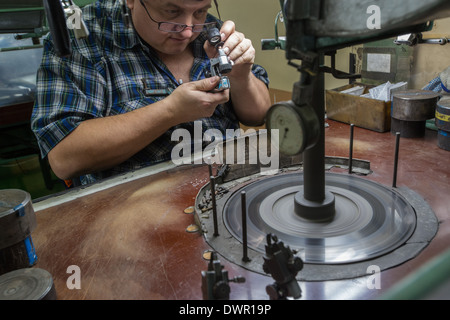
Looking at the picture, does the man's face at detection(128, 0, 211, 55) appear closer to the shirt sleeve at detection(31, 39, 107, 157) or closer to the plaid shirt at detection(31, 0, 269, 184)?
the plaid shirt at detection(31, 0, 269, 184)

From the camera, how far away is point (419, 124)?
1.52 meters

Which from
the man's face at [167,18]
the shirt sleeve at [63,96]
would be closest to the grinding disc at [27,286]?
the shirt sleeve at [63,96]

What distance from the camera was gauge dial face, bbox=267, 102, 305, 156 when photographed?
0.76 metres

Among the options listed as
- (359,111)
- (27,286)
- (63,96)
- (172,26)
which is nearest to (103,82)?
(63,96)

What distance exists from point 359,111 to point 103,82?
3.76 ft

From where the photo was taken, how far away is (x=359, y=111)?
1.68 meters

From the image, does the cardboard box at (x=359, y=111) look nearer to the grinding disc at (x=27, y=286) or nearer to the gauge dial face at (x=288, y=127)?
the gauge dial face at (x=288, y=127)

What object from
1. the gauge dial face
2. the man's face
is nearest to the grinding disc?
the gauge dial face

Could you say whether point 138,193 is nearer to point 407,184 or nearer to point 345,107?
point 407,184

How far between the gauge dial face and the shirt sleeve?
961 mm

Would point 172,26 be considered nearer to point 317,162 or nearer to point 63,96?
point 63,96

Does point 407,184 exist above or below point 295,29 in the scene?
below
